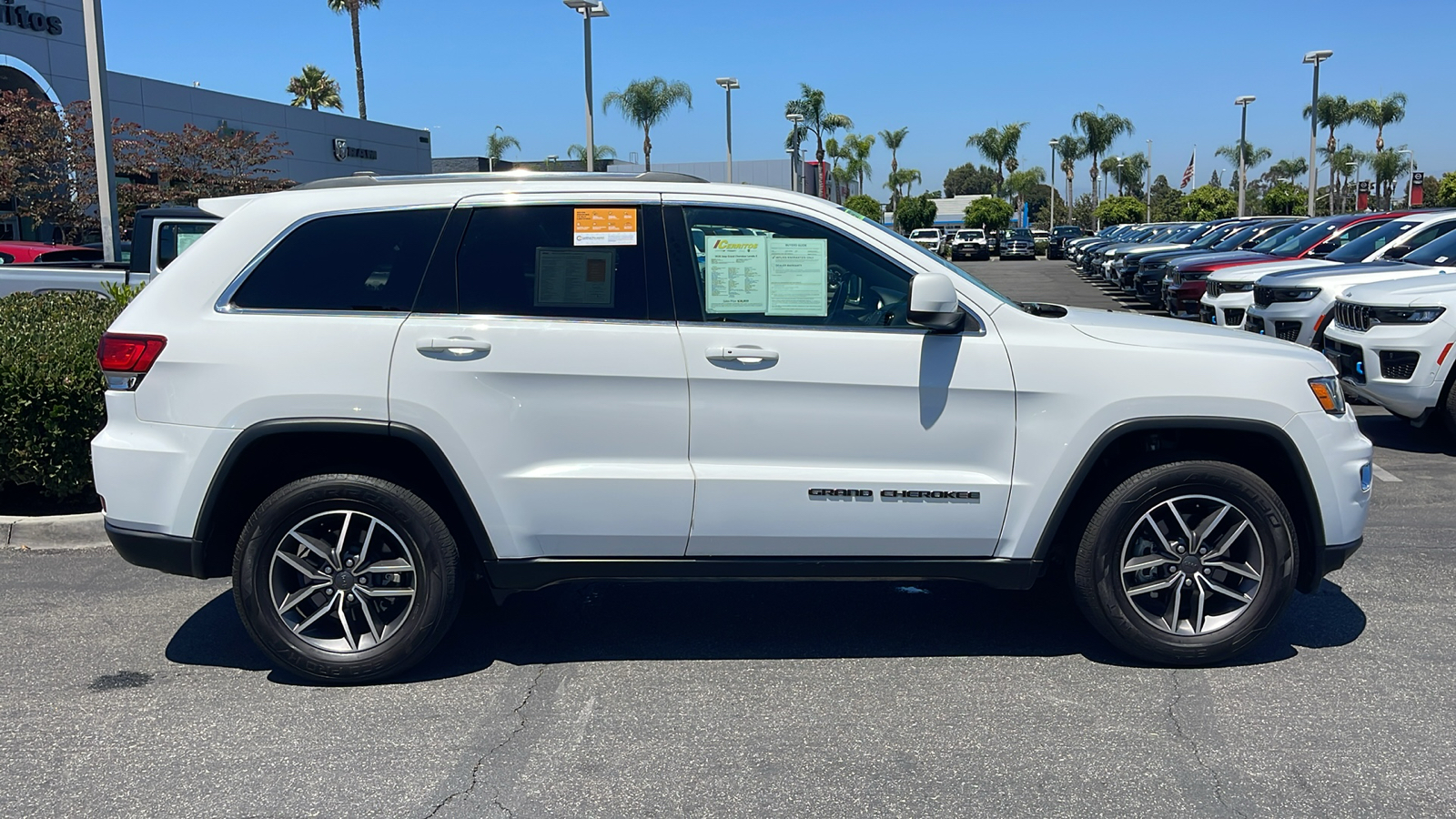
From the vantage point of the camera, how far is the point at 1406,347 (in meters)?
8.30

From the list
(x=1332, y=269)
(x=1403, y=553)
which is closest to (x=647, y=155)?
(x=1332, y=269)

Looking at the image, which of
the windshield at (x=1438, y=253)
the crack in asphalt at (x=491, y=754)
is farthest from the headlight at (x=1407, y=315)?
the crack in asphalt at (x=491, y=754)

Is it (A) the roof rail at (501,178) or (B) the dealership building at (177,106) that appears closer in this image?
(A) the roof rail at (501,178)

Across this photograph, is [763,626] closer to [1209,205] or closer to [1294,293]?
[1294,293]

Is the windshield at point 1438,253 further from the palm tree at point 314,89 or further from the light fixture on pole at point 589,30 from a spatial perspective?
the palm tree at point 314,89

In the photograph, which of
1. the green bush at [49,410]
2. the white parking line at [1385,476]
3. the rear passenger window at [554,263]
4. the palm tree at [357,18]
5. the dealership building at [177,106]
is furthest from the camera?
the palm tree at [357,18]

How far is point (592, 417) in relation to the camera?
4.25m

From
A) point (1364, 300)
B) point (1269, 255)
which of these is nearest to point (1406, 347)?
point (1364, 300)

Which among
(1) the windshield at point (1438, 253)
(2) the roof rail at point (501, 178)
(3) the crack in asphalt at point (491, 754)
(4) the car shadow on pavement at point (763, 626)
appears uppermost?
(2) the roof rail at point (501, 178)

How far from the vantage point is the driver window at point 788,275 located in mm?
Result: 4355

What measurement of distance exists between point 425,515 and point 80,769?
136 centimetres

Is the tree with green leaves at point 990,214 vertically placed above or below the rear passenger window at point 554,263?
above

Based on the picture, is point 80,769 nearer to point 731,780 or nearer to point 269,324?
point 269,324

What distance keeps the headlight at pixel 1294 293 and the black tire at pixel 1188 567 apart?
646 centimetres
